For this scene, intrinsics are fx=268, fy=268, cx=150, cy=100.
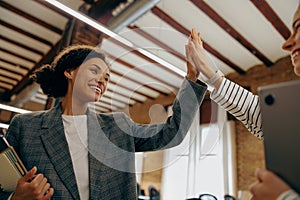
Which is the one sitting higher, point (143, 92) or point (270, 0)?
point (270, 0)

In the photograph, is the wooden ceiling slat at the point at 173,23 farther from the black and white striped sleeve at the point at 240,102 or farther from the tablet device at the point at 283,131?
the tablet device at the point at 283,131

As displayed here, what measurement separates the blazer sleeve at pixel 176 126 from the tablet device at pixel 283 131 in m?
0.48

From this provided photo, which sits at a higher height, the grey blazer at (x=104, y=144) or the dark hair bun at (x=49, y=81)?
the dark hair bun at (x=49, y=81)

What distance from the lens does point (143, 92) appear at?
5.31m

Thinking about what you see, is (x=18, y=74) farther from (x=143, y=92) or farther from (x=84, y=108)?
(x=84, y=108)

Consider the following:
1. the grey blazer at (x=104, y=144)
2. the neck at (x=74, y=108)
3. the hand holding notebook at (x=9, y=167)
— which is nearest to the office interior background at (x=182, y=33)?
the neck at (x=74, y=108)

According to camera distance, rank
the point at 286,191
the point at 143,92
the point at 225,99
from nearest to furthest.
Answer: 1. the point at 286,191
2. the point at 225,99
3. the point at 143,92

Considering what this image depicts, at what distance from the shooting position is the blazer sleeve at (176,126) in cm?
88

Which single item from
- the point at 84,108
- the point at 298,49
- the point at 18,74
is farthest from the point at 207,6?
the point at 18,74

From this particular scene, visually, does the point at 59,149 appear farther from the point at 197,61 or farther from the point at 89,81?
the point at 197,61

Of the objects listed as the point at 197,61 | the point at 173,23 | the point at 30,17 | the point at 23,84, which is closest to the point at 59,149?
the point at 197,61

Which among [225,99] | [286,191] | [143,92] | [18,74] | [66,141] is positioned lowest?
[286,191]

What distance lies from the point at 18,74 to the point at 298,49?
623 cm

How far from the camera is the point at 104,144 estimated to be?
0.94 metres
